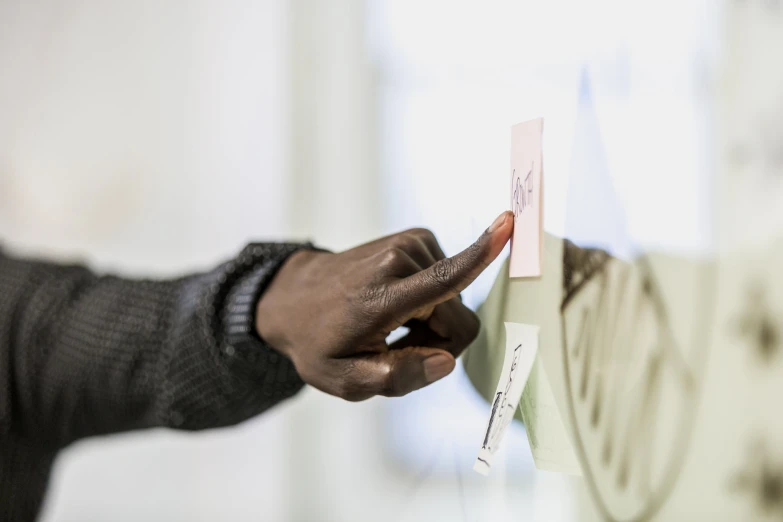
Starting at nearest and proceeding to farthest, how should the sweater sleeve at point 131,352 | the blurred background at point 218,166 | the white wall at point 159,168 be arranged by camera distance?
the sweater sleeve at point 131,352 → the blurred background at point 218,166 → the white wall at point 159,168

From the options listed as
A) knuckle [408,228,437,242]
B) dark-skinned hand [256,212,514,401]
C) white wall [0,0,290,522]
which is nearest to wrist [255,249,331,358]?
dark-skinned hand [256,212,514,401]

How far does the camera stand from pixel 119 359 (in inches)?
32.0

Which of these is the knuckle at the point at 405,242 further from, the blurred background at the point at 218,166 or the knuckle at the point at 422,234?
the blurred background at the point at 218,166

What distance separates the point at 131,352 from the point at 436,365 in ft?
1.60

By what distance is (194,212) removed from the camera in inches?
53.8

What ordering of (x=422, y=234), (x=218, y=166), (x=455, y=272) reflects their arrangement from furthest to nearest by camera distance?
(x=218, y=166) → (x=422, y=234) → (x=455, y=272)

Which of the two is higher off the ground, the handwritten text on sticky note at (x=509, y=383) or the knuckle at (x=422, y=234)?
the knuckle at (x=422, y=234)

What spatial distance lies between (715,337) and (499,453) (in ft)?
0.69

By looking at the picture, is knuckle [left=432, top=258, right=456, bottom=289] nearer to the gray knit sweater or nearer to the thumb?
the thumb

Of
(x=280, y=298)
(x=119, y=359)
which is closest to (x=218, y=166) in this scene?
(x=119, y=359)

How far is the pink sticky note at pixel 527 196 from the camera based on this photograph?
1.36 feet

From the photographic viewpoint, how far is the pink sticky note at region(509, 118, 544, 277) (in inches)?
16.4

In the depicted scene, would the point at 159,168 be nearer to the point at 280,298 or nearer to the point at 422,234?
the point at 280,298

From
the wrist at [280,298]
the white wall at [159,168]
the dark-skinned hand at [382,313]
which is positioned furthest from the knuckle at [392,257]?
the white wall at [159,168]
